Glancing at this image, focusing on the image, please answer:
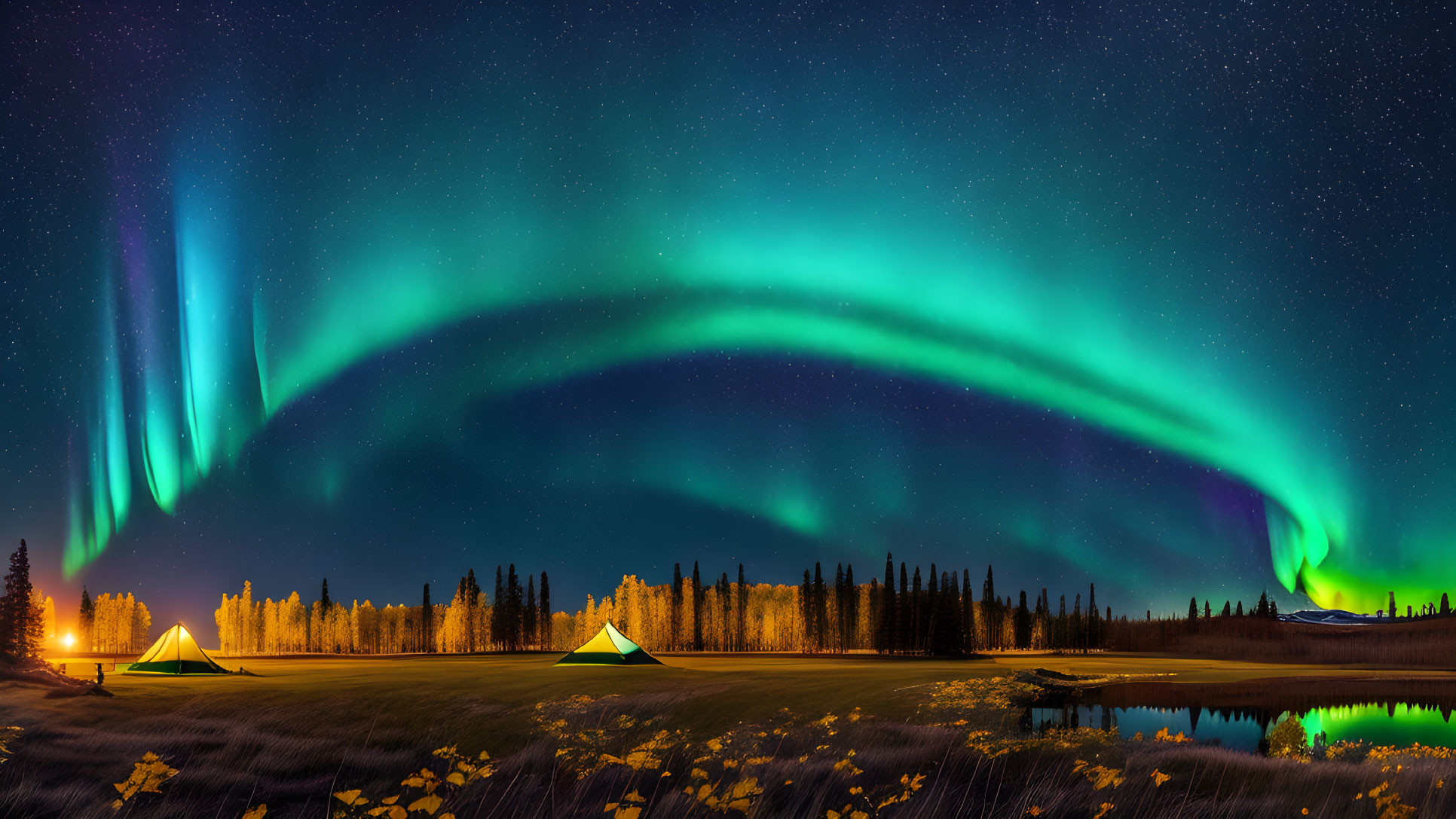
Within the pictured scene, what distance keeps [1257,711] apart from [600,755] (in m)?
48.9

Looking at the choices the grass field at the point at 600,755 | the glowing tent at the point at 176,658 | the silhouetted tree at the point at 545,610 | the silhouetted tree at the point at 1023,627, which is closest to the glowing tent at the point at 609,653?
the grass field at the point at 600,755

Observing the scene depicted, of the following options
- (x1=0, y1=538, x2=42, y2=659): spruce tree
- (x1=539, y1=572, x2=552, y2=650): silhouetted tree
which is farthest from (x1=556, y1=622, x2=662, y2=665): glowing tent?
(x1=539, y1=572, x2=552, y2=650): silhouetted tree

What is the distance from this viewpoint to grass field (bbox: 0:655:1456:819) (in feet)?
43.6

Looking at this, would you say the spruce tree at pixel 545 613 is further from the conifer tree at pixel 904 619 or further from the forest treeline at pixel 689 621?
the conifer tree at pixel 904 619

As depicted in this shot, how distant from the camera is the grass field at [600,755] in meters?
13.3

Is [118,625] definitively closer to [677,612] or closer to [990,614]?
[677,612]

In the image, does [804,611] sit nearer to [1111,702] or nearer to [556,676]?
[1111,702]

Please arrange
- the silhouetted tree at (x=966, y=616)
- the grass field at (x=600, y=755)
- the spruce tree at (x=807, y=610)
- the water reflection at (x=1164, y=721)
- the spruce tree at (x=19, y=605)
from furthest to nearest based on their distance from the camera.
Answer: the spruce tree at (x=807, y=610) < the silhouetted tree at (x=966, y=616) < the spruce tree at (x=19, y=605) < the water reflection at (x=1164, y=721) < the grass field at (x=600, y=755)

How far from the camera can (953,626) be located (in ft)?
355

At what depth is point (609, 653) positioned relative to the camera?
5500cm

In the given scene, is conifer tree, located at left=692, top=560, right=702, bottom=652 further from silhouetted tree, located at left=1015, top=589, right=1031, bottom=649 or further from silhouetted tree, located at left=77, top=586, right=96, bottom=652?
silhouetted tree, located at left=77, top=586, right=96, bottom=652

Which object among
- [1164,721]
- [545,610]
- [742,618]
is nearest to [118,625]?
[545,610]

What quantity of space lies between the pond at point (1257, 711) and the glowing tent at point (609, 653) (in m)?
21.9

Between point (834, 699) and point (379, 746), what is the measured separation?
722 inches
